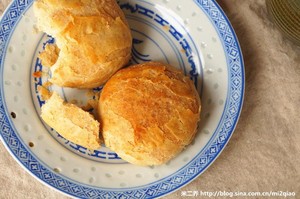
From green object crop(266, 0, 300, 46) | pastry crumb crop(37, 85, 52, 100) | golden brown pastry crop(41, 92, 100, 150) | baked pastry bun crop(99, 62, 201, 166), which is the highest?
green object crop(266, 0, 300, 46)

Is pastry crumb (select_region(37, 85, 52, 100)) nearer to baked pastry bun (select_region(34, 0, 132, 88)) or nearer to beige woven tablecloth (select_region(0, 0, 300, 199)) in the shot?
baked pastry bun (select_region(34, 0, 132, 88))

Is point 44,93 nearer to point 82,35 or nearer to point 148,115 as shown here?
point 82,35

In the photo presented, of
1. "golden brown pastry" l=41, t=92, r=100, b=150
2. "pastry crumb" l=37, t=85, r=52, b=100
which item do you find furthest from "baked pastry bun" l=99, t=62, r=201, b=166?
"pastry crumb" l=37, t=85, r=52, b=100

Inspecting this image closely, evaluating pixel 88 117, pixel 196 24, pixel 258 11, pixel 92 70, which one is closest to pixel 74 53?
pixel 92 70

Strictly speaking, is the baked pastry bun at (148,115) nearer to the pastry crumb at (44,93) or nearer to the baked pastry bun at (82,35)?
the baked pastry bun at (82,35)

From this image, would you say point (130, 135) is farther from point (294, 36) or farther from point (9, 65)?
point (294, 36)

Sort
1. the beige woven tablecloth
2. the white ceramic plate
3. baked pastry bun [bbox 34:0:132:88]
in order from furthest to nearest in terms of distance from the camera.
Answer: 1. the beige woven tablecloth
2. the white ceramic plate
3. baked pastry bun [bbox 34:0:132:88]

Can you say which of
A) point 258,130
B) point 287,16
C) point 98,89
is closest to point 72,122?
point 98,89

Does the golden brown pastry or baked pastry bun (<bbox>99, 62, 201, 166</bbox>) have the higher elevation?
baked pastry bun (<bbox>99, 62, 201, 166</bbox>)
